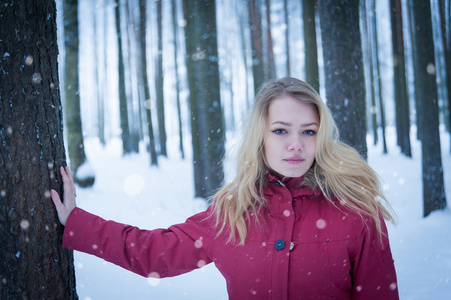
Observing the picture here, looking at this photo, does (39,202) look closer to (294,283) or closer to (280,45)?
(294,283)

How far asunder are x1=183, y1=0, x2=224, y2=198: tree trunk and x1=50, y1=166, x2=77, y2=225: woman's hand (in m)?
4.12

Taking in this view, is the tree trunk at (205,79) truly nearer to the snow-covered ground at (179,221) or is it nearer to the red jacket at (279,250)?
the snow-covered ground at (179,221)

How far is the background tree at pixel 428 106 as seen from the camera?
19.7 ft

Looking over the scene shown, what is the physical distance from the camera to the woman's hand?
6.12ft

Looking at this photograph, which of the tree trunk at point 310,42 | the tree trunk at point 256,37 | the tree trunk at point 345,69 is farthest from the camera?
the tree trunk at point 256,37

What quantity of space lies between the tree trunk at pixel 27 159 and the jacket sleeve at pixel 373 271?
1.85 m

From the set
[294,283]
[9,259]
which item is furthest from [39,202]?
[294,283]

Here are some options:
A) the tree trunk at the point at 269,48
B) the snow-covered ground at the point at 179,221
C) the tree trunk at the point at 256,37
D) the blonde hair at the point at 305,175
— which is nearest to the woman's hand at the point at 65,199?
the blonde hair at the point at 305,175

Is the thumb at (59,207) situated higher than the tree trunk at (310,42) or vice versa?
the tree trunk at (310,42)

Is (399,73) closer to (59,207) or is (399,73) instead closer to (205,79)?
(205,79)

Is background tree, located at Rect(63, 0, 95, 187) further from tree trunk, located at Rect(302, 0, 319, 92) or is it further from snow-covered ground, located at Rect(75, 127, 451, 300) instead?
tree trunk, located at Rect(302, 0, 319, 92)

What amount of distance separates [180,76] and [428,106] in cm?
1170

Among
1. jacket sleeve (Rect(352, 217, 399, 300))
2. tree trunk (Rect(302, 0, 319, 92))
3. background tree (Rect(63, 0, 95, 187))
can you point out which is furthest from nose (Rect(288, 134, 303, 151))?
background tree (Rect(63, 0, 95, 187))

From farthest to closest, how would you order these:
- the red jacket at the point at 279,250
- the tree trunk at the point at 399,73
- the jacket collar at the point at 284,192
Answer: the tree trunk at the point at 399,73 → the jacket collar at the point at 284,192 → the red jacket at the point at 279,250
